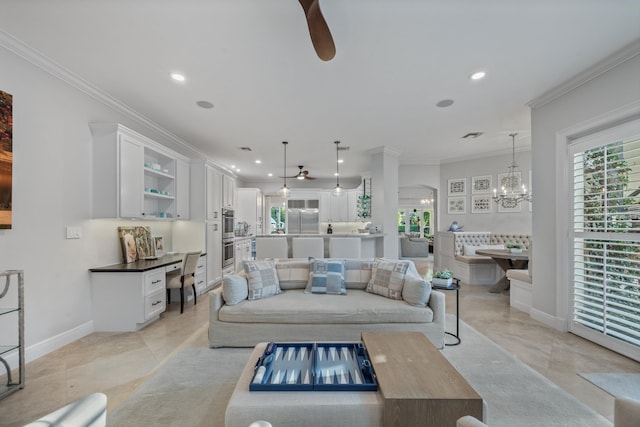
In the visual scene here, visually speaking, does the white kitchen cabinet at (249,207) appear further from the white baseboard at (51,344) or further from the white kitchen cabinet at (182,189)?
the white baseboard at (51,344)

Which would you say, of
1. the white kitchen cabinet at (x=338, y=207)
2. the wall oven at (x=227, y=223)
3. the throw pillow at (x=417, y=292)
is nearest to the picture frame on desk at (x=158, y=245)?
the wall oven at (x=227, y=223)

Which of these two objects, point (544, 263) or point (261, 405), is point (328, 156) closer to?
point (544, 263)

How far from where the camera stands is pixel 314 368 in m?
1.78

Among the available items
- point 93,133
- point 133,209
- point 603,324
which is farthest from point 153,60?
point 603,324

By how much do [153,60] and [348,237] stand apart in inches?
143

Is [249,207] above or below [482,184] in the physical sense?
below

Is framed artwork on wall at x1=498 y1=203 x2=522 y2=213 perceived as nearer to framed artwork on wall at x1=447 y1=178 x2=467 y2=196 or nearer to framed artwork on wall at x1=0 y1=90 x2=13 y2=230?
framed artwork on wall at x1=447 y1=178 x2=467 y2=196

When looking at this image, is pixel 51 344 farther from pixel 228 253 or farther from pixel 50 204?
pixel 228 253

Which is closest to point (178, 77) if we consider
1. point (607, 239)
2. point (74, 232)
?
point (74, 232)

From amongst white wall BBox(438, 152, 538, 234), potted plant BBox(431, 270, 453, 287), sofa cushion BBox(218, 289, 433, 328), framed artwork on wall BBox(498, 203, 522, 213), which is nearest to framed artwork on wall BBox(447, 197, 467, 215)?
white wall BBox(438, 152, 538, 234)

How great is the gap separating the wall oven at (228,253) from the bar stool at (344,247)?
100 inches

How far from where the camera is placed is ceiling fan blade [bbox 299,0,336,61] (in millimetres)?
1547

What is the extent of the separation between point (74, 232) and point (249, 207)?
19.4 feet

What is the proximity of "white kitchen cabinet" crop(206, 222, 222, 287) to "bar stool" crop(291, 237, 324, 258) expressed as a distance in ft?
5.86
